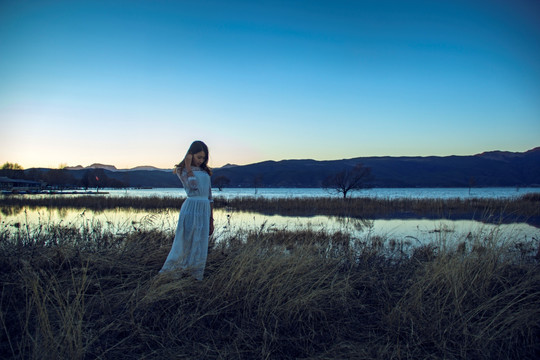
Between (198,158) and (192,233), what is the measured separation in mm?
1091

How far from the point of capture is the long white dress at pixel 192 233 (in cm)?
443

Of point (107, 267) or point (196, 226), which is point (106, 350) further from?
point (107, 267)

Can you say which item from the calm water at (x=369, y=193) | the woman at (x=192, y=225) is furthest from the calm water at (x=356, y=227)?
the calm water at (x=369, y=193)

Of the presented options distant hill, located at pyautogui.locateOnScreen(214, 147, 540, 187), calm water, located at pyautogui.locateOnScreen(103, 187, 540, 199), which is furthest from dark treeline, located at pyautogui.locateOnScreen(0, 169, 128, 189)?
distant hill, located at pyautogui.locateOnScreen(214, 147, 540, 187)

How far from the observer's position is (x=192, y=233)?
4477 mm

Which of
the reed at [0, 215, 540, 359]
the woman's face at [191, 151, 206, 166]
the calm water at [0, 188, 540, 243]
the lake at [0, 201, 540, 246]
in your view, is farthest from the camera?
the calm water at [0, 188, 540, 243]

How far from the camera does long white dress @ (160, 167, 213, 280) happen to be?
14.5 feet

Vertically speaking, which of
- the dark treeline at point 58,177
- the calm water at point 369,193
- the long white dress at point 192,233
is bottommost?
the calm water at point 369,193

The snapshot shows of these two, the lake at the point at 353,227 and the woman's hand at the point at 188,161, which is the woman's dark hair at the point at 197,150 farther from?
the lake at the point at 353,227

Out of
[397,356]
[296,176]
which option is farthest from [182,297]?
[296,176]

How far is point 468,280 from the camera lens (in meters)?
4.07

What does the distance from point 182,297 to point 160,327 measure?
548mm

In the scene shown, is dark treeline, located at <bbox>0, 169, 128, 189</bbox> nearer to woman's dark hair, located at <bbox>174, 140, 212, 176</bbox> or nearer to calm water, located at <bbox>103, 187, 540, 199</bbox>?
calm water, located at <bbox>103, 187, 540, 199</bbox>

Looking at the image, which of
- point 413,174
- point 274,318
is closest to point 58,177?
point 274,318
